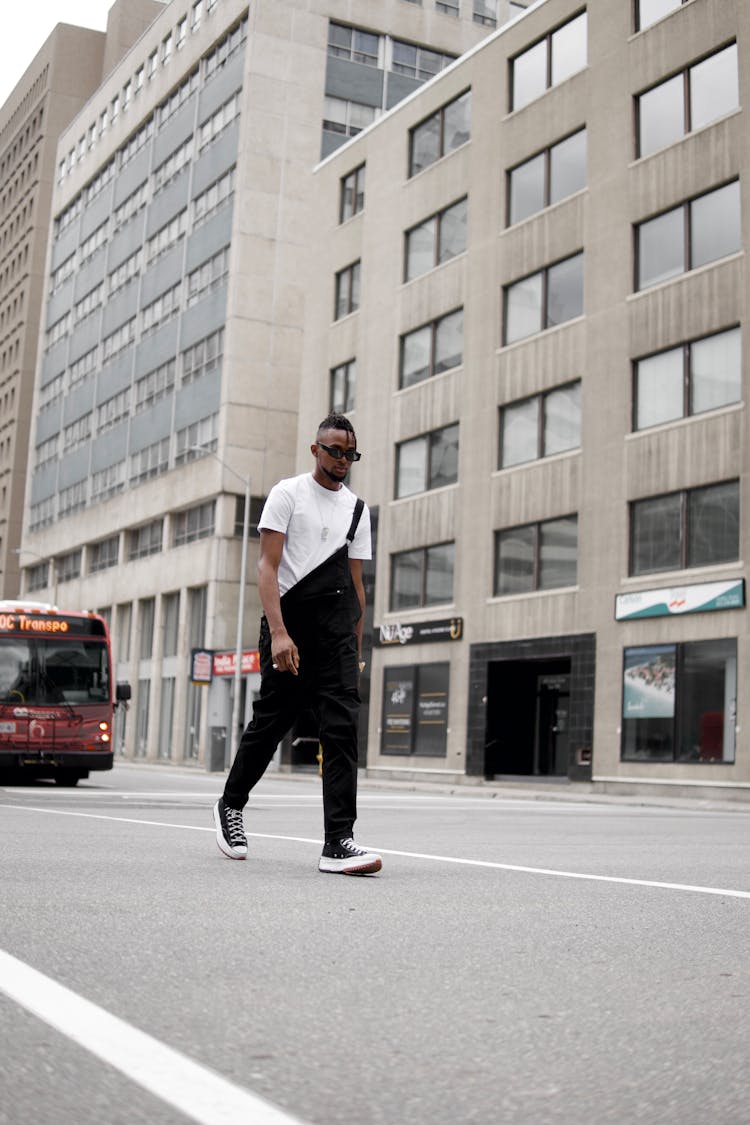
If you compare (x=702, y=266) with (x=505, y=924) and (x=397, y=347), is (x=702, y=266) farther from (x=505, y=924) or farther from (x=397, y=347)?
(x=505, y=924)

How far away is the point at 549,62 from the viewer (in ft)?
117

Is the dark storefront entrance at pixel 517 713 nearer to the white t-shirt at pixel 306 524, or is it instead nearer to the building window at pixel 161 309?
the white t-shirt at pixel 306 524

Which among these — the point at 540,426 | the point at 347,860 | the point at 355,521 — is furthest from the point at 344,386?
A: the point at 347,860

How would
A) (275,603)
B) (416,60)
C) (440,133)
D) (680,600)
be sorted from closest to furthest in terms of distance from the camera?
(275,603) → (680,600) → (440,133) → (416,60)

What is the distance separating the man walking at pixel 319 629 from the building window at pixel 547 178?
1125 inches

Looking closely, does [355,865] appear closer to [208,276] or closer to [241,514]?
[241,514]

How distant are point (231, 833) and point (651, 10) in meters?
29.4

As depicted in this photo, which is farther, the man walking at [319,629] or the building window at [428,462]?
the building window at [428,462]

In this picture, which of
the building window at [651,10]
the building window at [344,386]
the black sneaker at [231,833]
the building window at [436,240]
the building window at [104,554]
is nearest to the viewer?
the black sneaker at [231,833]

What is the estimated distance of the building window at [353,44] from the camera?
56469 millimetres

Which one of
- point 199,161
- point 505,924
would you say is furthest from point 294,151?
point 505,924

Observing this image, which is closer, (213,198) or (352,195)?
(352,195)

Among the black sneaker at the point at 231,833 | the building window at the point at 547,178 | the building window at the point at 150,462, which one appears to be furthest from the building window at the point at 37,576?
the black sneaker at the point at 231,833

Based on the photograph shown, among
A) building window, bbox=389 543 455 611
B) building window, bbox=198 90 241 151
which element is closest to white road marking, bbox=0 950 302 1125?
building window, bbox=389 543 455 611
